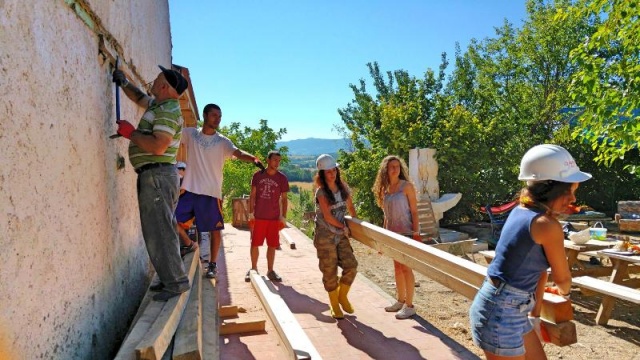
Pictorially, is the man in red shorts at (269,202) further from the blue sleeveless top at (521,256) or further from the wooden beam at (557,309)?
the wooden beam at (557,309)

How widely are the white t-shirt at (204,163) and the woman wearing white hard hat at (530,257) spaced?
9.74ft

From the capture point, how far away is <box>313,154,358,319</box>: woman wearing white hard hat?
487 cm

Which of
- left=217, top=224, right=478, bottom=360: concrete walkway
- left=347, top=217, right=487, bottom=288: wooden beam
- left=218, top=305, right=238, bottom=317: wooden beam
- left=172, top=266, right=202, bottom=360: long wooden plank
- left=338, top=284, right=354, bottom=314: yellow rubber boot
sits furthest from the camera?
left=338, top=284, right=354, bottom=314: yellow rubber boot

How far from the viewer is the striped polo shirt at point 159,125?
8.93ft

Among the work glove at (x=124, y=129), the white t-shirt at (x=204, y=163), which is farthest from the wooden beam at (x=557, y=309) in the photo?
the white t-shirt at (x=204, y=163)

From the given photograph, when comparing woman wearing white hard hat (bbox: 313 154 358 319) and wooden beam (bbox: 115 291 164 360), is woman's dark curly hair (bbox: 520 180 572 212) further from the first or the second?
woman wearing white hard hat (bbox: 313 154 358 319)

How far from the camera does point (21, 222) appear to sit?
158cm

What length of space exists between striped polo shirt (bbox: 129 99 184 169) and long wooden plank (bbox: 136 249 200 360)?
0.83m

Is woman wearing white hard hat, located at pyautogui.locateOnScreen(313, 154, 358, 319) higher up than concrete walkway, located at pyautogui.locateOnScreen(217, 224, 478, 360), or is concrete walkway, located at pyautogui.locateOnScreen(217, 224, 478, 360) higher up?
woman wearing white hard hat, located at pyautogui.locateOnScreen(313, 154, 358, 319)

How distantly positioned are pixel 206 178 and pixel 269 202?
1.66 metres

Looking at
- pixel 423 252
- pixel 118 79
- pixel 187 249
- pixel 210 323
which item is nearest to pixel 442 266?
pixel 423 252

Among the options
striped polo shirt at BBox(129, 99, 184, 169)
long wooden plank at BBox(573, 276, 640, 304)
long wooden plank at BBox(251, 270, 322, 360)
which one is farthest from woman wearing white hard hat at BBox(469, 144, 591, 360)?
long wooden plank at BBox(573, 276, 640, 304)

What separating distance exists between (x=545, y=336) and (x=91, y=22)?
112 inches

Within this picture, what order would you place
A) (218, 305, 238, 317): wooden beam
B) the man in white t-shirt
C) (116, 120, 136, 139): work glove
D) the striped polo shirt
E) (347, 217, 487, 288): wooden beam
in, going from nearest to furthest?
(116, 120, 136, 139): work glove, the striped polo shirt, (347, 217, 487, 288): wooden beam, the man in white t-shirt, (218, 305, 238, 317): wooden beam
